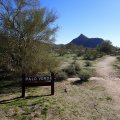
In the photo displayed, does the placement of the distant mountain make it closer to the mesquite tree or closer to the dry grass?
the mesquite tree

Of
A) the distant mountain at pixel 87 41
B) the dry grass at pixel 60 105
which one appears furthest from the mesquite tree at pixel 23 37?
the distant mountain at pixel 87 41

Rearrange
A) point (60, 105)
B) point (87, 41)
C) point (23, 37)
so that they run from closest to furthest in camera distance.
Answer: point (60, 105)
point (23, 37)
point (87, 41)

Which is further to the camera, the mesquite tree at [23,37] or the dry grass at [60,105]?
the mesquite tree at [23,37]

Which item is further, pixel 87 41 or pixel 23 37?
pixel 87 41

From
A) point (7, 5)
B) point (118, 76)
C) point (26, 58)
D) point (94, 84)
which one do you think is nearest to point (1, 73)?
point (26, 58)

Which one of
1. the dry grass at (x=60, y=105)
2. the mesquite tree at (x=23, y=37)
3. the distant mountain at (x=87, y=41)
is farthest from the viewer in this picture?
the distant mountain at (x=87, y=41)

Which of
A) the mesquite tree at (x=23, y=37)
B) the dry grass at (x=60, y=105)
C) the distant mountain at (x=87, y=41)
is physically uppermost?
the distant mountain at (x=87, y=41)

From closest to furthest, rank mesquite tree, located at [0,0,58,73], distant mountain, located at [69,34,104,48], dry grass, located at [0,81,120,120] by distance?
dry grass, located at [0,81,120,120], mesquite tree, located at [0,0,58,73], distant mountain, located at [69,34,104,48]

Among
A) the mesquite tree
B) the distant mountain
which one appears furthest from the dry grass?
the distant mountain

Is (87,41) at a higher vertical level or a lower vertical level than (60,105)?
higher

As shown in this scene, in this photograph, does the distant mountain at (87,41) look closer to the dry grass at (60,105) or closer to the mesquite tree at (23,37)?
the mesquite tree at (23,37)

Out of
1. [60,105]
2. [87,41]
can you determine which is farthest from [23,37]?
[87,41]

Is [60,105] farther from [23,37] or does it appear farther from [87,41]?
[87,41]

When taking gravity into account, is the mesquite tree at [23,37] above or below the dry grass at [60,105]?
above
